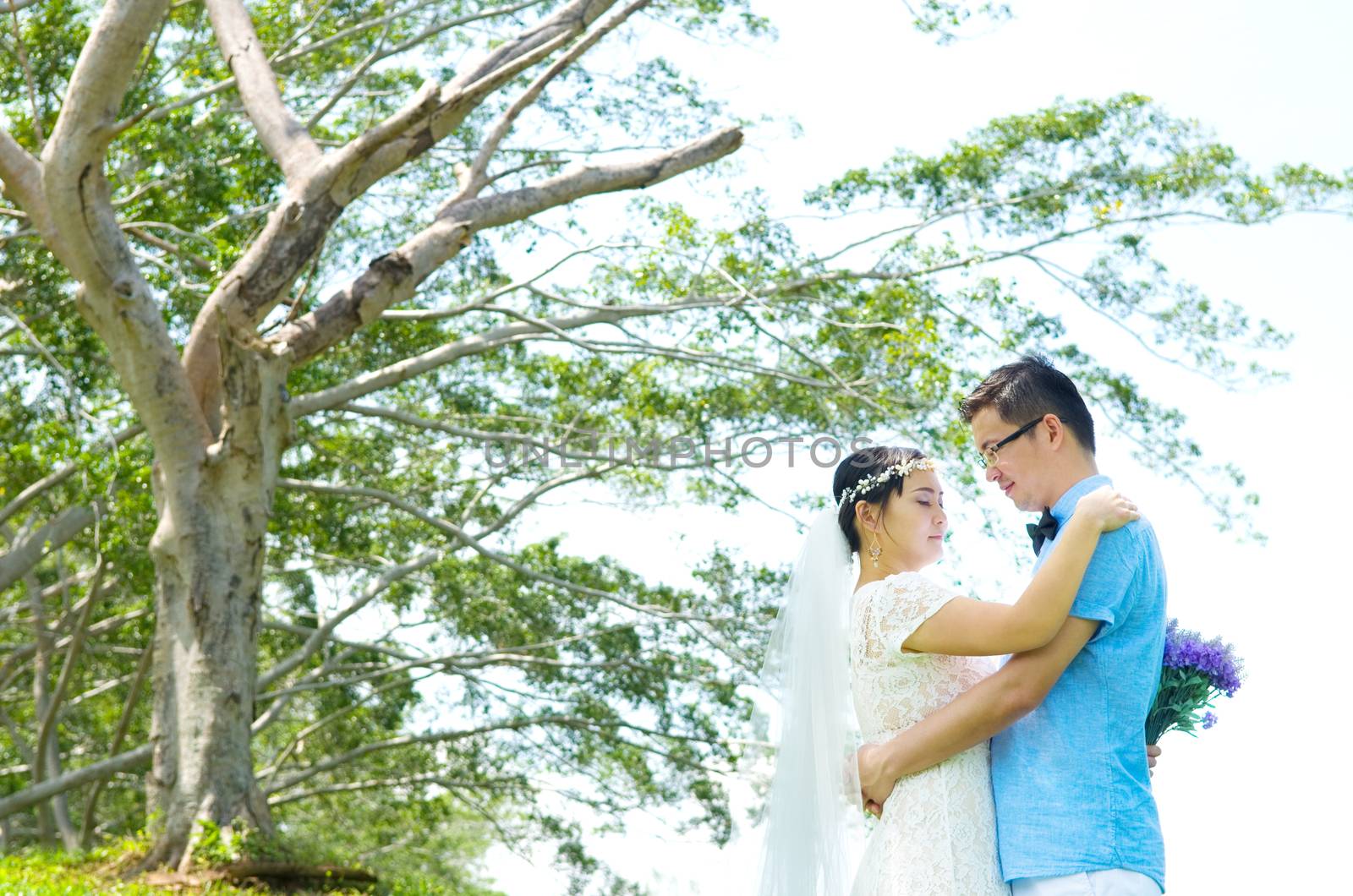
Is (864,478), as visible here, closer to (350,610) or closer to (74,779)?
(350,610)

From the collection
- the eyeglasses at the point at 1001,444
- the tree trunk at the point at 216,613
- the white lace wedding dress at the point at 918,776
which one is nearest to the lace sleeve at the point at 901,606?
the white lace wedding dress at the point at 918,776

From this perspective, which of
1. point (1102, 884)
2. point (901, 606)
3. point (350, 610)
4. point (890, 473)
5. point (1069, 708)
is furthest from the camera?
point (350, 610)

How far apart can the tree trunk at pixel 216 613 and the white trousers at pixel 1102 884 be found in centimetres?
569

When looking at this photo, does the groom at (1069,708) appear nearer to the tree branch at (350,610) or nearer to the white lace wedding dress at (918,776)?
the white lace wedding dress at (918,776)

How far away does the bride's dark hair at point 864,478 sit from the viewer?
9.84ft

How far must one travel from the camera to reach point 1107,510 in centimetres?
237

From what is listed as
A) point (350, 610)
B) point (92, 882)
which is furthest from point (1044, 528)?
point (350, 610)

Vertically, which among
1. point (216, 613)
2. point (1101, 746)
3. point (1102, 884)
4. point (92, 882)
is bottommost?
point (1102, 884)

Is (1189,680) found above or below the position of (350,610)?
below

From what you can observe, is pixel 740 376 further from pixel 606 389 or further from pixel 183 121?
pixel 183 121

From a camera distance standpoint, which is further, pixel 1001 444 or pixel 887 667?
pixel 887 667

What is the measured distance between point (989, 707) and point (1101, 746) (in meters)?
0.20

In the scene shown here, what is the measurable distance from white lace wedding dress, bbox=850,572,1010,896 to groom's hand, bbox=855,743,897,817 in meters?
0.03

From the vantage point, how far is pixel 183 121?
31.0ft
